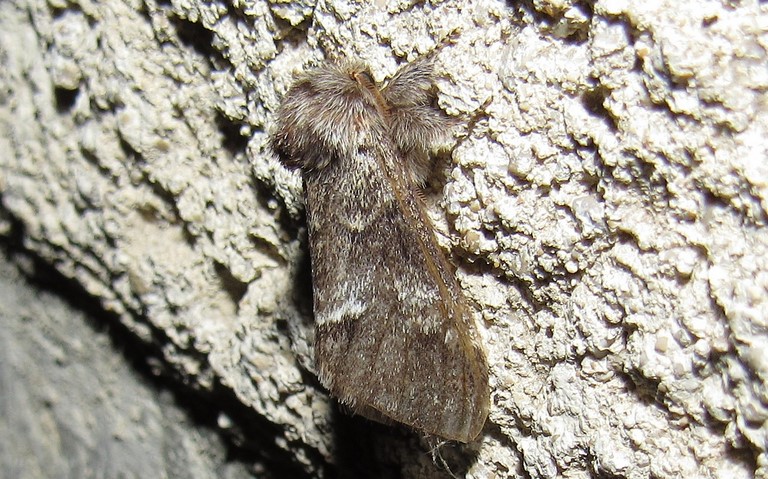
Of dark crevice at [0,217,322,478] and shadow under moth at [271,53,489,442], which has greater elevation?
shadow under moth at [271,53,489,442]

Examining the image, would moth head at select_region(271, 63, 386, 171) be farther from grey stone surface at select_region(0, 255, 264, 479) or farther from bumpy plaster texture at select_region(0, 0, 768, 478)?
grey stone surface at select_region(0, 255, 264, 479)

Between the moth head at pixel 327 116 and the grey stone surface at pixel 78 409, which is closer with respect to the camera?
the moth head at pixel 327 116

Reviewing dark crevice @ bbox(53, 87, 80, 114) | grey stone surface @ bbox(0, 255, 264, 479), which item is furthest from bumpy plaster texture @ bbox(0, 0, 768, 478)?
grey stone surface @ bbox(0, 255, 264, 479)

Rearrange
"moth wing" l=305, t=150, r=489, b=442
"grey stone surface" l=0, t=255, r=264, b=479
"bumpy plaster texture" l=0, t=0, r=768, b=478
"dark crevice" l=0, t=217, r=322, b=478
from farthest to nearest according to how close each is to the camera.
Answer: "grey stone surface" l=0, t=255, r=264, b=479
"dark crevice" l=0, t=217, r=322, b=478
"moth wing" l=305, t=150, r=489, b=442
"bumpy plaster texture" l=0, t=0, r=768, b=478

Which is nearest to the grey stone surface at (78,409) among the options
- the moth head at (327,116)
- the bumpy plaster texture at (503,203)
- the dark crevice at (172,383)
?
the dark crevice at (172,383)

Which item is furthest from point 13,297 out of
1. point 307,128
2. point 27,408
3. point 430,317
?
point 430,317

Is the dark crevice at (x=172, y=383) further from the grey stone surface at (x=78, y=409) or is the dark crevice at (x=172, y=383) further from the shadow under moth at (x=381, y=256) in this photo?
the shadow under moth at (x=381, y=256)
